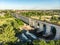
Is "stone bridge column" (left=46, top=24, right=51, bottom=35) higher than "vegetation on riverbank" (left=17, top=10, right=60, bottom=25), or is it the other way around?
"stone bridge column" (left=46, top=24, right=51, bottom=35)

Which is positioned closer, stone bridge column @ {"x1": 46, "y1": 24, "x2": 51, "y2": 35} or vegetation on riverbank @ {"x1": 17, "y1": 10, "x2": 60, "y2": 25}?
stone bridge column @ {"x1": 46, "y1": 24, "x2": 51, "y2": 35}

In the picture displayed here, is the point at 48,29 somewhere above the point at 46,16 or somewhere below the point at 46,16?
above

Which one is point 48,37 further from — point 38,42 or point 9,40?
point 38,42

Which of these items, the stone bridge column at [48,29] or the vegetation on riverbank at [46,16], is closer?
Answer: the stone bridge column at [48,29]

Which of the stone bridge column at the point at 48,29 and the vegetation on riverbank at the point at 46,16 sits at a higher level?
the stone bridge column at the point at 48,29

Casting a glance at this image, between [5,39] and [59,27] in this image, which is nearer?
[5,39]

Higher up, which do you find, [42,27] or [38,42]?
[38,42]

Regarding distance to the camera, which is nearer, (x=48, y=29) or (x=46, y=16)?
(x=48, y=29)

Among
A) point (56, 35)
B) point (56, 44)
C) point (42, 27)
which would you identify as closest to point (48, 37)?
point (56, 35)

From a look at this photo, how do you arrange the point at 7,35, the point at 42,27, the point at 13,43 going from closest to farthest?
the point at 13,43, the point at 7,35, the point at 42,27

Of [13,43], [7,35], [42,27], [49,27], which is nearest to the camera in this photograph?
[13,43]
